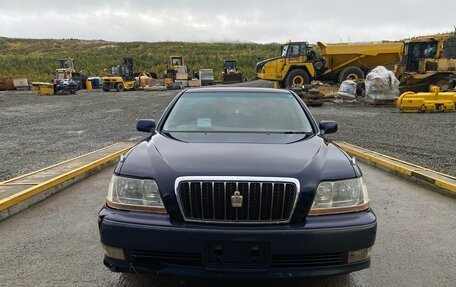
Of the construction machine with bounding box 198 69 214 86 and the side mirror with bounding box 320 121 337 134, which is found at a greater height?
the side mirror with bounding box 320 121 337 134

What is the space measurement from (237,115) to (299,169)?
1416 millimetres

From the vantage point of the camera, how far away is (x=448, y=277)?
120 inches

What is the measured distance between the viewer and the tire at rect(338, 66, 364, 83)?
73.8ft

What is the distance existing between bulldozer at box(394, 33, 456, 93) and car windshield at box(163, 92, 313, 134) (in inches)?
682

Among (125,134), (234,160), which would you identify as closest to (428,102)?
(125,134)

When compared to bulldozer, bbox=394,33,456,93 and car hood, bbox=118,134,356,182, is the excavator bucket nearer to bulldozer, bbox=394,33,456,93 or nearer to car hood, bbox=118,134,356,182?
bulldozer, bbox=394,33,456,93

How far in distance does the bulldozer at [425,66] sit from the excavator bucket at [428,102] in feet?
13.0

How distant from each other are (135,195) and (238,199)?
0.73 meters

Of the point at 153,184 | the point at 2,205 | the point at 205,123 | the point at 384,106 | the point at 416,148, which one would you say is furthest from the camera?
the point at 384,106

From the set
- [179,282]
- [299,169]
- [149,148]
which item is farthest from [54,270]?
[299,169]

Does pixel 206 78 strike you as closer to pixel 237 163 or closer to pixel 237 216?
pixel 237 163

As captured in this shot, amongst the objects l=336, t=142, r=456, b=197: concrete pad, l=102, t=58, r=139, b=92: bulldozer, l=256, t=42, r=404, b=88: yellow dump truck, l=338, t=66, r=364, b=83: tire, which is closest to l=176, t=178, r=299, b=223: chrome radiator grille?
l=336, t=142, r=456, b=197: concrete pad

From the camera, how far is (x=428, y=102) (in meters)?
15.0

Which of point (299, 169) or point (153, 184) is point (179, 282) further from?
point (299, 169)
